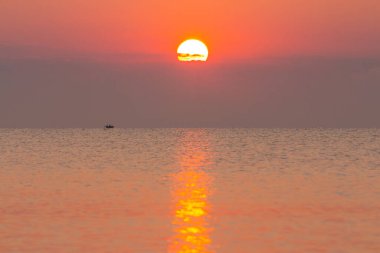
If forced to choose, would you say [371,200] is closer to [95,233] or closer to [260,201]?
[260,201]

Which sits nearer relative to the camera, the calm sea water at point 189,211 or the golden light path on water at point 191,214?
the golden light path on water at point 191,214

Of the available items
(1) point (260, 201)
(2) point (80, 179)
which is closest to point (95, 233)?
(1) point (260, 201)

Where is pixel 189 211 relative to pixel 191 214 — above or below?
above

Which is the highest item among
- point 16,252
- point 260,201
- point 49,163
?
point 49,163

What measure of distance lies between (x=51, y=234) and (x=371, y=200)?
19.6 meters

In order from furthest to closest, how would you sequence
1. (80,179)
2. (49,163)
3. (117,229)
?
(49,163)
(80,179)
(117,229)

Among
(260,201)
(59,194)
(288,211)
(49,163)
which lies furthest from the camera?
(49,163)

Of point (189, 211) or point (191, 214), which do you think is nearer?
point (191, 214)

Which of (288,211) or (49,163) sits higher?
(49,163)

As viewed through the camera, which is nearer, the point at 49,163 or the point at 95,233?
the point at 95,233

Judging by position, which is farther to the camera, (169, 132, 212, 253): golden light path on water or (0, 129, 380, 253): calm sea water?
(0, 129, 380, 253): calm sea water

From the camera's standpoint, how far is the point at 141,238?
2948cm

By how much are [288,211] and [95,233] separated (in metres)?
11.1

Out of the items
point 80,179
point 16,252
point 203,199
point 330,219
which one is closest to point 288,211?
point 330,219
